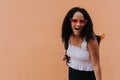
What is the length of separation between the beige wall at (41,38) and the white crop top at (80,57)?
0.68m

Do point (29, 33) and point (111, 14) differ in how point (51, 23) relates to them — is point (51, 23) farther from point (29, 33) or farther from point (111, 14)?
point (111, 14)

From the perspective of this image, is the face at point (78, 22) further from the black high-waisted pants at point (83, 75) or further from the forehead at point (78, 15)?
the black high-waisted pants at point (83, 75)

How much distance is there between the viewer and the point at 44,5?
103 inches

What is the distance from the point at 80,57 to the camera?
1843 mm

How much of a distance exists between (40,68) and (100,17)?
694 millimetres

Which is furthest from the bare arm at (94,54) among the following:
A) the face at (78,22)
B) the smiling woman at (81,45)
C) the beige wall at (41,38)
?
the beige wall at (41,38)

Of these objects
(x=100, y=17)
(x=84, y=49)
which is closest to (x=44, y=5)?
(x=100, y=17)

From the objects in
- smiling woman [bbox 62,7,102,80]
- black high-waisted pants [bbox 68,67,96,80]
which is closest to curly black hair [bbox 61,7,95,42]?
smiling woman [bbox 62,7,102,80]

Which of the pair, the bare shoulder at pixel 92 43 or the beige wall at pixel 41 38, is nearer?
the bare shoulder at pixel 92 43

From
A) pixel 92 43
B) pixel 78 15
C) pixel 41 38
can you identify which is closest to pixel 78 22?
pixel 78 15

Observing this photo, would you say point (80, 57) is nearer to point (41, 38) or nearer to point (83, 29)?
point (83, 29)

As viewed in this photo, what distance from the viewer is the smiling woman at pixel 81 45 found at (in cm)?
181

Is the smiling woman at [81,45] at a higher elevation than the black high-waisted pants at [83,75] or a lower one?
higher

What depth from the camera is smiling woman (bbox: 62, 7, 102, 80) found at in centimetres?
181
